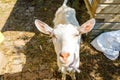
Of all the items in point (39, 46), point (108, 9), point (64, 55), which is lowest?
point (39, 46)

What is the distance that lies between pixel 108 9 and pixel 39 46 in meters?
1.93

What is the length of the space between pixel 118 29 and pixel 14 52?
8.62 ft

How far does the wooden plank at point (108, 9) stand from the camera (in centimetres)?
548

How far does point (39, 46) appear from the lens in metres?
6.18

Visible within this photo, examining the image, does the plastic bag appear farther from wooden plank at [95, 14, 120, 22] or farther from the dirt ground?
wooden plank at [95, 14, 120, 22]

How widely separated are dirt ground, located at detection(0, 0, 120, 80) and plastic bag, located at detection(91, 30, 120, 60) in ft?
0.46

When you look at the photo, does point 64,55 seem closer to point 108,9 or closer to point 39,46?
point 108,9

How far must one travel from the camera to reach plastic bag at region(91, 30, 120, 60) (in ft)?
19.1

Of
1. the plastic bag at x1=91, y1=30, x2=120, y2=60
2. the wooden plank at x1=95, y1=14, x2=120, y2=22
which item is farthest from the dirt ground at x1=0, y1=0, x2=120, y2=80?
the wooden plank at x1=95, y1=14, x2=120, y2=22

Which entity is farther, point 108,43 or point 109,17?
point 108,43

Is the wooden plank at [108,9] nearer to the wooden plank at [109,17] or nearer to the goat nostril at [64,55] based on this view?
the wooden plank at [109,17]

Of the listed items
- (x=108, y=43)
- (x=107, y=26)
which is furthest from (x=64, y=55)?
(x=107, y=26)

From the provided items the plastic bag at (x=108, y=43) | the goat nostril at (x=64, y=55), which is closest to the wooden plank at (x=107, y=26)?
the plastic bag at (x=108, y=43)

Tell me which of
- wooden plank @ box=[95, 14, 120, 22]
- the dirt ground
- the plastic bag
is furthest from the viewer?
the plastic bag
